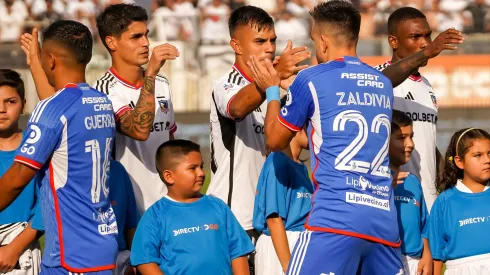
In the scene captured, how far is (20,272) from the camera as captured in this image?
7.36 m

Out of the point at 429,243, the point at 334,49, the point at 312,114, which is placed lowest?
the point at 429,243

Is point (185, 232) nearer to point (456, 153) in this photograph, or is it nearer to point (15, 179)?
point (15, 179)

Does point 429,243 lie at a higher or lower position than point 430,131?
lower

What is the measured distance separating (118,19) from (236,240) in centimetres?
218

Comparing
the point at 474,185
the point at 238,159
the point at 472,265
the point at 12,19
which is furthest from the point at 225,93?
the point at 12,19

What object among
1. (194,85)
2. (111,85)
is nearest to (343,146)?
(111,85)

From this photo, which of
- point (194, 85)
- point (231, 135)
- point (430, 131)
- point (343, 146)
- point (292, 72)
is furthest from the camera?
point (194, 85)

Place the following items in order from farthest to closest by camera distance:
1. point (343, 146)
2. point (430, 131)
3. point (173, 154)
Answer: point (430, 131), point (173, 154), point (343, 146)

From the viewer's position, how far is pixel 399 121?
8070mm

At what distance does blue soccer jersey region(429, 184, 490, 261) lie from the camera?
8.04 m

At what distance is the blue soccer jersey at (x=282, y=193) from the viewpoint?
25.2 ft

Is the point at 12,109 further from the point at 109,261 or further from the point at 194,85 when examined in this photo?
the point at 194,85

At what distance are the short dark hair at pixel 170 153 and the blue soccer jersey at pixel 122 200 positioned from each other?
32 cm

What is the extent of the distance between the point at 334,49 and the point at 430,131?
7.43ft
